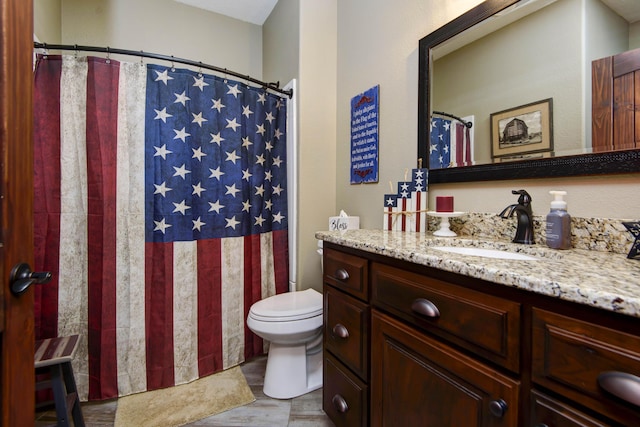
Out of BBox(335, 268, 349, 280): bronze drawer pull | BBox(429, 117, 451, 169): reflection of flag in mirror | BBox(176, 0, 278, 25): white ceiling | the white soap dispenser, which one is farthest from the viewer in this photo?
BBox(176, 0, 278, 25): white ceiling

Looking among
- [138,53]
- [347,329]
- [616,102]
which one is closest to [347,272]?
[347,329]

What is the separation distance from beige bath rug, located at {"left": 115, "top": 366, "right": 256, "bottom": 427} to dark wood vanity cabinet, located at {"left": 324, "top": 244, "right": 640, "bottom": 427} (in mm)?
729

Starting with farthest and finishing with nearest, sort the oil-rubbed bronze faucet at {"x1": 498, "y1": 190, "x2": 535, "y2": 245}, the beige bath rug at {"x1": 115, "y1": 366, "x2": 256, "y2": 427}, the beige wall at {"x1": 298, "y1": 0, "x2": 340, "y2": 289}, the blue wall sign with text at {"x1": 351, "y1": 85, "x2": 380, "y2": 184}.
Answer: the beige wall at {"x1": 298, "y1": 0, "x2": 340, "y2": 289}
the blue wall sign with text at {"x1": 351, "y1": 85, "x2": 380, "y2": 184}
the beige bath rug at {"x1": 115, "y1": 366, "x2": 256, "y2": 427}
the oil-rubbed bronze faucet at {"x1": 498, "y1": 190, "x2": 535, "y2": 245}

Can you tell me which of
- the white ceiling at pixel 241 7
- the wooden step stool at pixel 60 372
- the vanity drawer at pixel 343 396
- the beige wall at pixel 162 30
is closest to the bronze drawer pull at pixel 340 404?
the vanity drawer at pixel 343 396

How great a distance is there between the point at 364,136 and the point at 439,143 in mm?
574

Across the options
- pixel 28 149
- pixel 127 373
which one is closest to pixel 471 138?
pixel 28 149

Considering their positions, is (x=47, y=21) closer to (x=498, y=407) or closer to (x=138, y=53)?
(x=138, y=53)

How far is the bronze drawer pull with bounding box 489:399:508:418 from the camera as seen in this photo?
0.60m

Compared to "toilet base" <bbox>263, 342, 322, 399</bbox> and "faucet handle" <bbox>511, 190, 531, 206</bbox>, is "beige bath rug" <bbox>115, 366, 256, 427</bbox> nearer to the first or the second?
"toilet base" <bbox>263, 342, 322, 399</bbox>

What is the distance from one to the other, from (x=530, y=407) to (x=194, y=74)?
2069 mm

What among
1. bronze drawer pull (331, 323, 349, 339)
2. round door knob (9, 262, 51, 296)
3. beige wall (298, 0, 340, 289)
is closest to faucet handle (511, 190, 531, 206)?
bronze drawer pull (331, 323, 349, 339)

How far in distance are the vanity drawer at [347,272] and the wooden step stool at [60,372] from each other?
3.81ft

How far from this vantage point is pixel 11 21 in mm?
600

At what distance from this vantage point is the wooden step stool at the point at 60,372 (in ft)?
3.70
